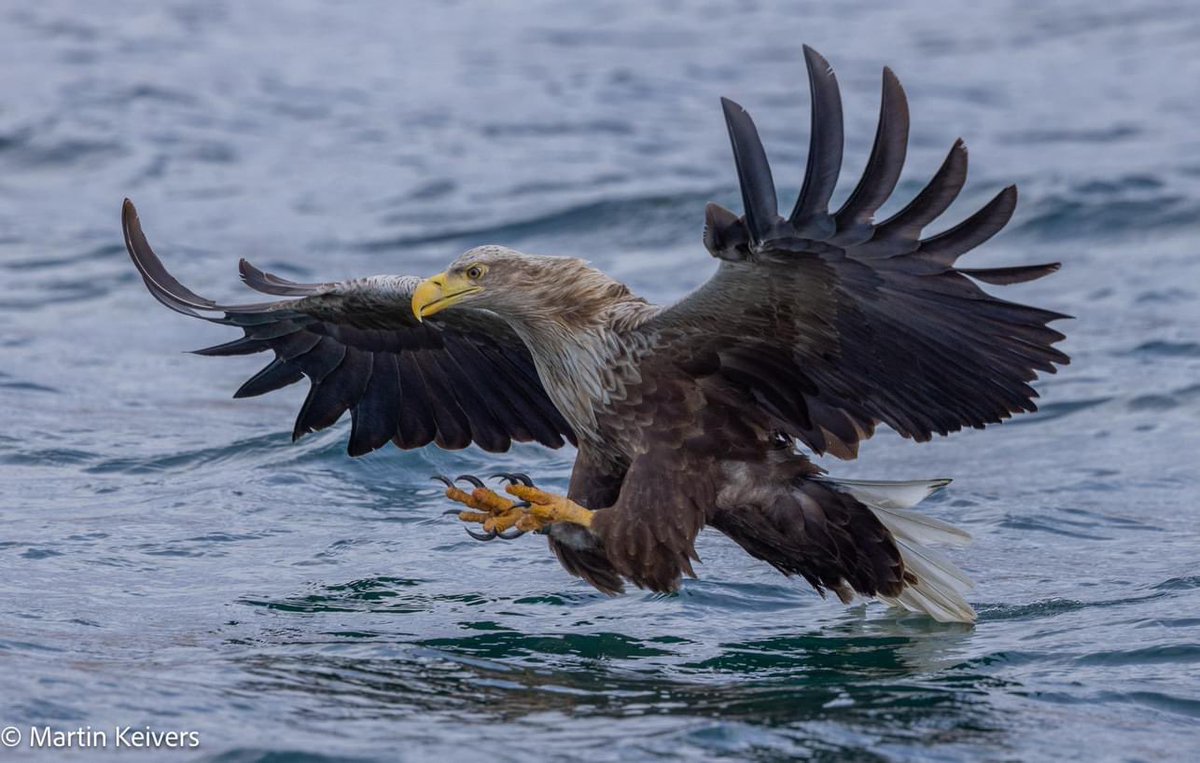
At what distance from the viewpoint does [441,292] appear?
20.4ft

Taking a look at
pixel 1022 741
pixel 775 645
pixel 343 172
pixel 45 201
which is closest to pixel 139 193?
pixel 45 201

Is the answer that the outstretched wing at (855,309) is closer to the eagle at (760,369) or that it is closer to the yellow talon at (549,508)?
the eagle at (760,369)

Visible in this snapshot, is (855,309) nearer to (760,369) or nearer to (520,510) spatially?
(760,369)

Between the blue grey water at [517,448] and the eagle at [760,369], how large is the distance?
0.37 metres

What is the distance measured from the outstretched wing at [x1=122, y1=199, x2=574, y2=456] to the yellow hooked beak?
623 mm

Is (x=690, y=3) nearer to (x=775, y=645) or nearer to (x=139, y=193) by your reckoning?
(x=139, y=193)

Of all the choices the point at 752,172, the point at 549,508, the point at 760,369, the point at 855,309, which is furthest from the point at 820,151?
the point at 549,508

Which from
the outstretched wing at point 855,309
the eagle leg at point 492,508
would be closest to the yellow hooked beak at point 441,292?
the eagle leg at point 492,508

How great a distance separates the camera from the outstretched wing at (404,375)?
7.02 m

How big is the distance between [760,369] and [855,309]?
0.49 m

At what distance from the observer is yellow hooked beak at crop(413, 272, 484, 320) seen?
6.19 metres

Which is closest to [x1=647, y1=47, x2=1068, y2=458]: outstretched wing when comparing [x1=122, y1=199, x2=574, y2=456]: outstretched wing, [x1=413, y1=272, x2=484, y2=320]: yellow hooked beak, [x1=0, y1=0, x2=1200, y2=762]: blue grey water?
[x1=413, y1=272, x2=484, y2=320]: yellow hooked beak

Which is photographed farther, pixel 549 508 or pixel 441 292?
pixel 441 292

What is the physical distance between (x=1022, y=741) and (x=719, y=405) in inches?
60.3
